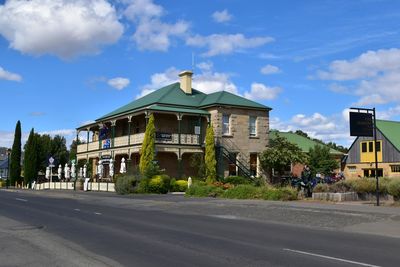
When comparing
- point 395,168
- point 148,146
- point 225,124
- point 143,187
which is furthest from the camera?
point 395,168

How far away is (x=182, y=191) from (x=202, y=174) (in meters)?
3.48

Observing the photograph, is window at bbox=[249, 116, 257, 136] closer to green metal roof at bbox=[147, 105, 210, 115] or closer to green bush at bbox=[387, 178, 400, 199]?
green metal roof at bbox=[147, 105, 210, 115]

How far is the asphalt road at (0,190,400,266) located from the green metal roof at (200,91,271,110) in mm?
24801

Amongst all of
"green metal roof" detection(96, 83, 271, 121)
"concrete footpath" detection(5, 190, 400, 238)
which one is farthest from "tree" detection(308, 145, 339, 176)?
"concrete footpath" detection(5, 190, 400, 238)

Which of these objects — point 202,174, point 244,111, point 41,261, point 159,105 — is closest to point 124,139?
point 159,105

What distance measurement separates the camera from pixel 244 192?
26.9 m

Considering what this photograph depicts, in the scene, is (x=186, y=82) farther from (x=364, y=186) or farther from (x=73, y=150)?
(x=73, y=150)

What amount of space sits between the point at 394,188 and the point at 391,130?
35.6m

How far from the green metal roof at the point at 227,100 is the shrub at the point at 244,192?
14.4m

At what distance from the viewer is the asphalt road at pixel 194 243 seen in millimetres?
9011

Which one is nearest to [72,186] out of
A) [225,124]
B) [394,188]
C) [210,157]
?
[210,157]

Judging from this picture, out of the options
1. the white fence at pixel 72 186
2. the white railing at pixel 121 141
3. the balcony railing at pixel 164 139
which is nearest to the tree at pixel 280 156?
the balcony railing at pixel 164 139

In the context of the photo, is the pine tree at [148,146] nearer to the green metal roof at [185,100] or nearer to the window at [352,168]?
the green metal roof at [185,100]

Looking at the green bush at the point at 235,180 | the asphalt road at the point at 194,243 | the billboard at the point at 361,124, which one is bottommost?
the asphalt road at the point at 194,243
